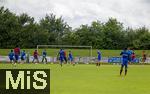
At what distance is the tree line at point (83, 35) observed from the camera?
9312 cm

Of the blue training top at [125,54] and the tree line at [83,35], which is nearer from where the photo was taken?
the blue training top at [125,54]

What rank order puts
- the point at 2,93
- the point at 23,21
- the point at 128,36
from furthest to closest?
1. the point at 23,21
2. the point at 128,36
3. the point at 2,93

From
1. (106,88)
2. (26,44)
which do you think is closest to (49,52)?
(26,44)

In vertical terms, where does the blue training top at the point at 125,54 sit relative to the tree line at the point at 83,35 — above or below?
below

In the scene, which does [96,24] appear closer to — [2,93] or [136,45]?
[136,45]

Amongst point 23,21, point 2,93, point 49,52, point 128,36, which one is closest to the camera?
point 2,93

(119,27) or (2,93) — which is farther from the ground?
(119,27)

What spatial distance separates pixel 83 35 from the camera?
10125 cm

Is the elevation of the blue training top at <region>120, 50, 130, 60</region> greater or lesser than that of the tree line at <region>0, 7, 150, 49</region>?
lesser

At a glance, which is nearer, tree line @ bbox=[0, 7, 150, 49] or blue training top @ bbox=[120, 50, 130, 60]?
blue training top @ bbox=[120, 50, 130, 60]

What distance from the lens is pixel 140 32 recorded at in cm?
10288

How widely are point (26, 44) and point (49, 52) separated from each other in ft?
70.1

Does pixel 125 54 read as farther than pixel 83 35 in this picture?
No

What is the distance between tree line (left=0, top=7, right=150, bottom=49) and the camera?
93.1 metres
